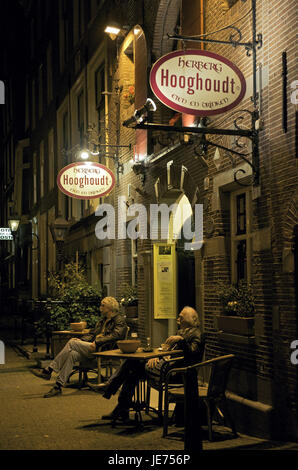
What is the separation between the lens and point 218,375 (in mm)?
7332

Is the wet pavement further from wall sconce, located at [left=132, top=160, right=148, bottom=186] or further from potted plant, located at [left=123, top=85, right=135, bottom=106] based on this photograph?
potted plant, located at [left=123, top=85, right=135, bottom=106]

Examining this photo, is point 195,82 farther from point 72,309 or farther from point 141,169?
point 72,309

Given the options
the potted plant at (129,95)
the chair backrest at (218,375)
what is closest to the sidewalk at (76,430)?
the chair backrest at (218,375)

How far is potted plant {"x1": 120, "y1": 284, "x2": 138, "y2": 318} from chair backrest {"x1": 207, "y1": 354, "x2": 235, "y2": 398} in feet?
20.3

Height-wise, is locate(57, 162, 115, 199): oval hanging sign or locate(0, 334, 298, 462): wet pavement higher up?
locate(57, 162, 115, 199): oval hanging sign

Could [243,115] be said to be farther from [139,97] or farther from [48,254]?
[48,254]

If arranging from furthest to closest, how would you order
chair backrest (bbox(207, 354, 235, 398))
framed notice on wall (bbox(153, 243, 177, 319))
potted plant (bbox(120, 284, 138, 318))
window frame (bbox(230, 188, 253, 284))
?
potted plant (bbox(120, 284, 138, 318)), framed notice on wall (bbox(153, 243, 177, 319)), window frame (bbox(230, 188, 253, 284)), chair backrest (bbox(207, 354, 235, 398))

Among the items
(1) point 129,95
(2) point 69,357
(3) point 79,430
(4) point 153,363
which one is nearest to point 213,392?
(4) point 153,363

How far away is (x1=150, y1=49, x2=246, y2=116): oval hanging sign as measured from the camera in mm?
7582

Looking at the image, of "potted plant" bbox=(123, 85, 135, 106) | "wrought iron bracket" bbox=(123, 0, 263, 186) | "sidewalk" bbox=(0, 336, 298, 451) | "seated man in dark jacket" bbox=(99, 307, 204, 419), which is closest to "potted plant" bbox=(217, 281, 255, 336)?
"seated man in dark jacket" bbox=(99, 307, 204, 419)

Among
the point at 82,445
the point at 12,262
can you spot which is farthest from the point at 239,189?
the point at 12,262

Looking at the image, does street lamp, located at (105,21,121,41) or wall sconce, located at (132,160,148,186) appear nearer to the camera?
wall sconce, located at (132,160,148,186)

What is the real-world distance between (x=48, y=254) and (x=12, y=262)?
14.7 m

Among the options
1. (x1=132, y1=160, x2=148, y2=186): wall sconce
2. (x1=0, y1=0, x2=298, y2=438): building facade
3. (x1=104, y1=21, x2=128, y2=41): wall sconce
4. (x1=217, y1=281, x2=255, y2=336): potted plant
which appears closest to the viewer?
(x1=0, y1=0, x2=298, y2=438): building facade
